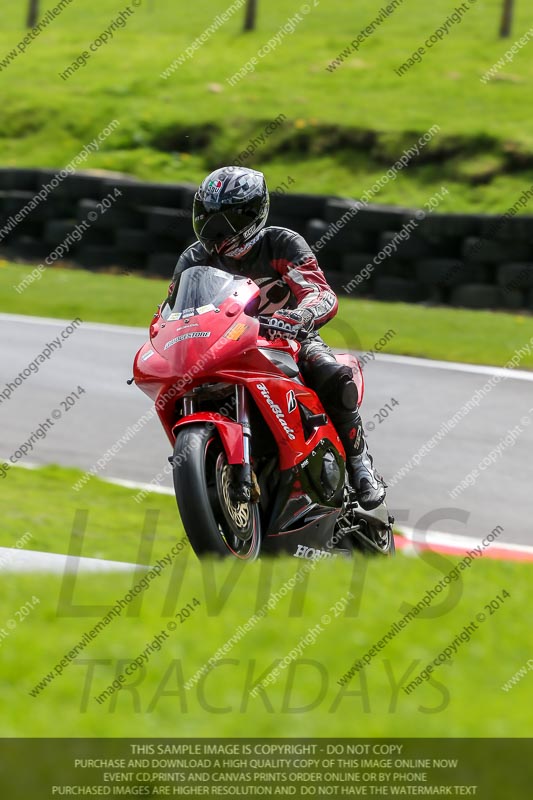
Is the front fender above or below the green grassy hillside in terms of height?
above

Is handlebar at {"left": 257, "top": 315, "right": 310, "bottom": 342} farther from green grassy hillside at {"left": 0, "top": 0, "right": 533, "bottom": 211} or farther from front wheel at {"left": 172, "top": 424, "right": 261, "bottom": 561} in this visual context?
green grassy hillside at {"left": 0, "top": 0, "right": 533, "bottom": 211}

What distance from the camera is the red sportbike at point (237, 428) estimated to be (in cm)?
498

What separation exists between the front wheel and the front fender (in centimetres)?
3

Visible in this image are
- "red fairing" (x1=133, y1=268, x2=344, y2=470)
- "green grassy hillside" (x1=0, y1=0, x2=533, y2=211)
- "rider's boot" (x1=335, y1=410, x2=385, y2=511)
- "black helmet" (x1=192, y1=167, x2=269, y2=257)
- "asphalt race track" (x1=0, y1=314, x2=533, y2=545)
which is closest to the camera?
"red fairing" (x1=133, y1=268, x2=344, y2=470)

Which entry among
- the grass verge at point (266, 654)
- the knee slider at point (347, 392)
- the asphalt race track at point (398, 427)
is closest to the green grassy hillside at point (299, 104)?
the asphalt race track at point (398, 427)

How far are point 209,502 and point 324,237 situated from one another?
32.1ft

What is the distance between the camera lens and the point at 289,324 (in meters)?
5.27

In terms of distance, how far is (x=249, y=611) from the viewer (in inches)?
153

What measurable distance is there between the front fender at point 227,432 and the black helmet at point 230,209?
0.88 metres

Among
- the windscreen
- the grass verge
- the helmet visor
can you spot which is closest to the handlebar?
the windscreen

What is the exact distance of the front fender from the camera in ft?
16.5

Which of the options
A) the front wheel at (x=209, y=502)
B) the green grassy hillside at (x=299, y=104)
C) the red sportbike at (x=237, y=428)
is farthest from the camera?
the green grassy hillside at (x=299, y=104)

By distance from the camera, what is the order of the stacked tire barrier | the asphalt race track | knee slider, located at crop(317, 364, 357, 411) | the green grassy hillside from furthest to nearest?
the green grassy hillside
the stacked tire barrier
the asphalt race track
knee slider, located at crop(317, 364, 357, 411)

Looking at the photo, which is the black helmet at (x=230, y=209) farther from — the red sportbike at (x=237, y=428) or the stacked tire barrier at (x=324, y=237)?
the stacked tire barrier at (x=324, y=237)
